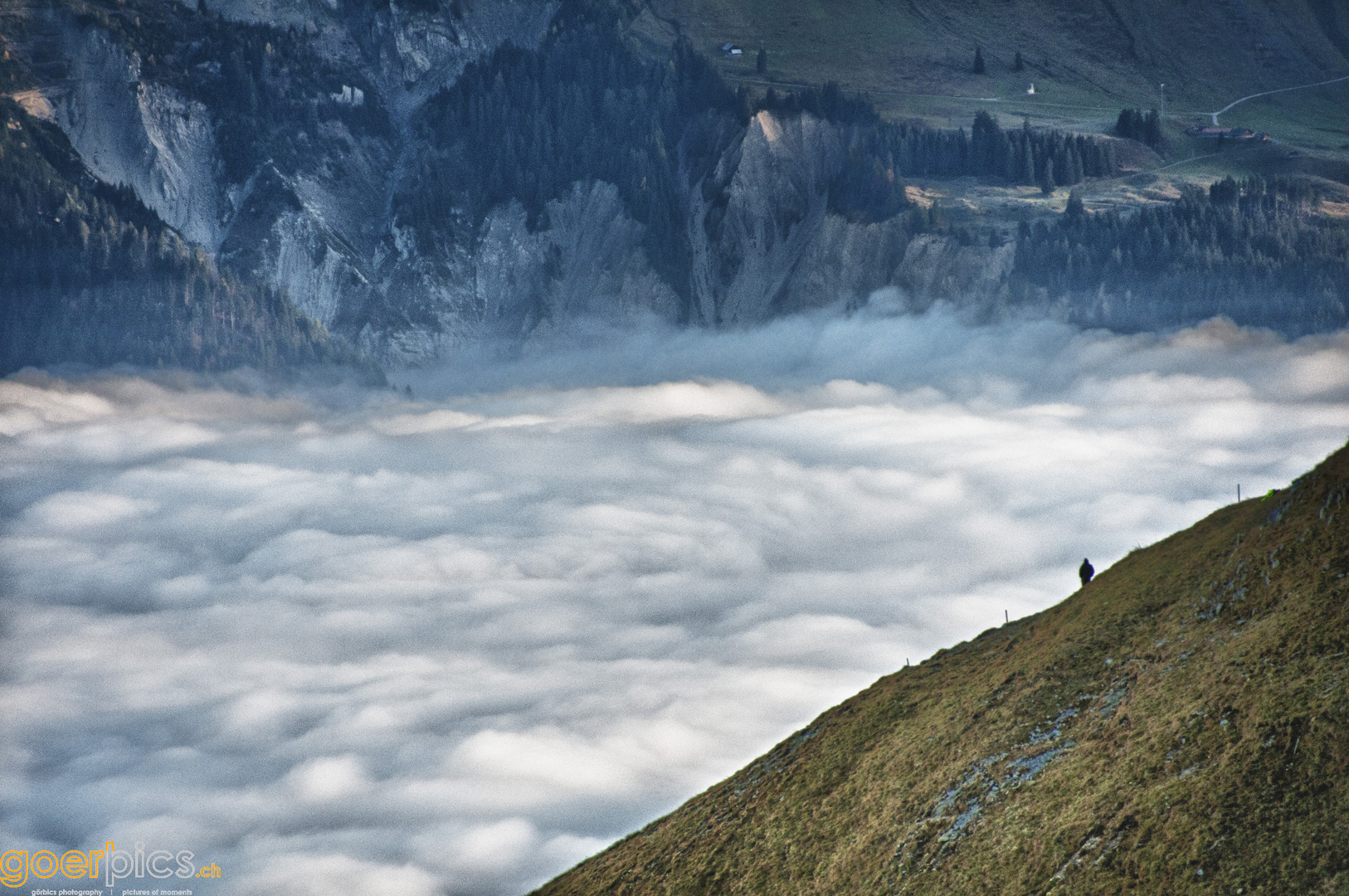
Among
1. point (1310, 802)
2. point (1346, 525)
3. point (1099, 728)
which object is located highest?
point (1346, 525)

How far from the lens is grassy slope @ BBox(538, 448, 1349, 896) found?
6156cm

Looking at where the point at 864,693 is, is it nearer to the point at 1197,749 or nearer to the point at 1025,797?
the point at 1025,797

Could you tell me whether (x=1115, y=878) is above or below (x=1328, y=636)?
below

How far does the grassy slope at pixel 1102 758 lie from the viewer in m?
61.6

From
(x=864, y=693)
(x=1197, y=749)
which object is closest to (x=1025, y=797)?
(x=1197, y=749)

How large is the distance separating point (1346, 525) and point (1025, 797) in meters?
23.5

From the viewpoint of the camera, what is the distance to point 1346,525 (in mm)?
76625

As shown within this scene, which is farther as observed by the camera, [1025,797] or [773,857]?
[773,857]

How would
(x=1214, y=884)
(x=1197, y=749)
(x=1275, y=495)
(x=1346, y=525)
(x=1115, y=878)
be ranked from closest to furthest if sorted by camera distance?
(x=1214, y=884) → (x=1115, y=878) → (x=1197, y=749) → (x=1346, y=525) → (x=1275, y=495)

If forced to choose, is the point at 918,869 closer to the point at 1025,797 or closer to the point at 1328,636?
the point at 1025,797

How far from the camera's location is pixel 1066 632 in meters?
97.2

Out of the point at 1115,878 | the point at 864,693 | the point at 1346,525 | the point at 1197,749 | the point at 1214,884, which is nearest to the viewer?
the point at 1214,884

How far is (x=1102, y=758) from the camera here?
7488 cm

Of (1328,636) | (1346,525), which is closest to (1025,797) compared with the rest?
(1328,636)
